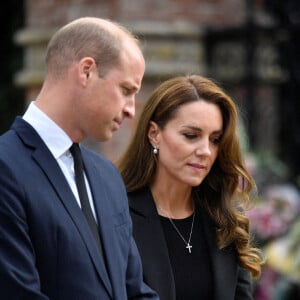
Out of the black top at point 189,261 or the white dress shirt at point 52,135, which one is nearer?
the white dress shirt at point 52,135

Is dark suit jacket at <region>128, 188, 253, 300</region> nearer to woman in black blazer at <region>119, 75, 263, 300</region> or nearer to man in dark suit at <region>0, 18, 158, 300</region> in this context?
woman in black blazer at <region>119, 75, 263, 300</region>

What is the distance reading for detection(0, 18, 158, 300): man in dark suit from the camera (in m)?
2.56

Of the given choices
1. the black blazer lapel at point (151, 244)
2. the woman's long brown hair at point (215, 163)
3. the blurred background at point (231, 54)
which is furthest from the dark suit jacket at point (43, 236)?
the blurred background at point (231, 54)

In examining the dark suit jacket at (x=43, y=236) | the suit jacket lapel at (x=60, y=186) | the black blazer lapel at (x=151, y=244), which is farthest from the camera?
the black blazer lapel at (x=151, y=244)

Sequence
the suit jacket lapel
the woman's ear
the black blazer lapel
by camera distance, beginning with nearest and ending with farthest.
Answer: the suit jacket lapel, the black blazer lapel, the woman's ear

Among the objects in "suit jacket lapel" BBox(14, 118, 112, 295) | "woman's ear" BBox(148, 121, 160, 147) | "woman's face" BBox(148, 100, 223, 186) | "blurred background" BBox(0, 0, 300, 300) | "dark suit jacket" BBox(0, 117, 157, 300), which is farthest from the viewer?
"blurred background" BBox(0, 0, 300, 300)

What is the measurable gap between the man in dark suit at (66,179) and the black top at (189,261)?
0.67 m

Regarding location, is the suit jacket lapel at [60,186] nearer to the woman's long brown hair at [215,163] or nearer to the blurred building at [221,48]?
the woman's long brown hair at [215,163]

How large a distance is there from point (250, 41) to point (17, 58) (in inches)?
174

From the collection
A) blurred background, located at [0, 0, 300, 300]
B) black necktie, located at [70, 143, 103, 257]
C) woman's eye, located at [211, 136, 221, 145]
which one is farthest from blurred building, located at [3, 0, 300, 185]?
black necktie, located at [70, 143, 103, 257]

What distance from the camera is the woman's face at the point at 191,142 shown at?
357 cm

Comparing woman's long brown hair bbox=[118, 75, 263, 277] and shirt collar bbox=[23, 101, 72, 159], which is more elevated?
shirt collar bbox=[23, 101, 72, 159]

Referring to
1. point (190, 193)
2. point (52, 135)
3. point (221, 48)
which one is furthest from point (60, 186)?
point (221, 48)

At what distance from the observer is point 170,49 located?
334 inches
